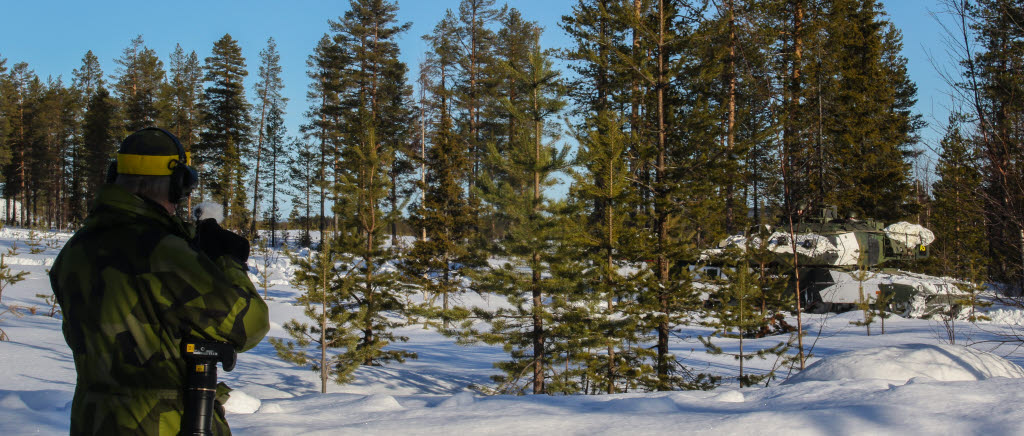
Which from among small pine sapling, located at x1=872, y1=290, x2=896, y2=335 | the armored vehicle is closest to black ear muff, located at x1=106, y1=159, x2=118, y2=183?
the armored vehicle

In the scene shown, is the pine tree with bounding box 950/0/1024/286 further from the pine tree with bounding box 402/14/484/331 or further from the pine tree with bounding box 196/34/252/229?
the pine tree with bounding box 196/34/252/229

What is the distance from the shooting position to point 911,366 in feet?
19.0

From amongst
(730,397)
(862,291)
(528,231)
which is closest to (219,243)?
(730,397)

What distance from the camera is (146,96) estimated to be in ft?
136

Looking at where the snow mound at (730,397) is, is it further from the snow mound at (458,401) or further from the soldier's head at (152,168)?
the soldier's head at (152,168)

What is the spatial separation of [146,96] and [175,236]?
47651 millimetres

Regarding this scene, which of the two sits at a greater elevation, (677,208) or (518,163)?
(518,163)

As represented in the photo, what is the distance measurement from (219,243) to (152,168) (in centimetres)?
39

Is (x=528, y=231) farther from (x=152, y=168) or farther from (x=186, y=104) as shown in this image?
(x=186, y=104)

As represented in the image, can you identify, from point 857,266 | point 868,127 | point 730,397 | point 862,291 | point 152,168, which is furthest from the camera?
point 868,127

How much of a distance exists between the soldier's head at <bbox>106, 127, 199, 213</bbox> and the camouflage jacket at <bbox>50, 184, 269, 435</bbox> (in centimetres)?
10

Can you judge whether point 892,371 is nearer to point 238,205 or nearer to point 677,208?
point 677,208

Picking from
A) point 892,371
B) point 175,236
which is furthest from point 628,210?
point 175,236

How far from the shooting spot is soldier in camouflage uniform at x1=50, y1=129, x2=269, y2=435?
191 cm
